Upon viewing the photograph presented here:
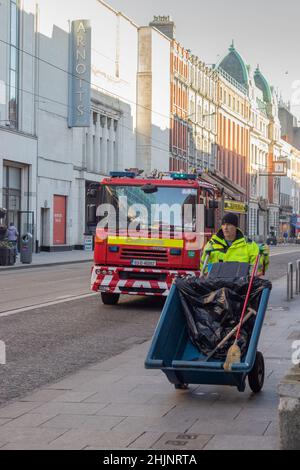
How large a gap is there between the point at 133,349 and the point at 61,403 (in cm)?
368

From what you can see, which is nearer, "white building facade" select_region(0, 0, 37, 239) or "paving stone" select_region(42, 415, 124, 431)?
"paving stone" select_region(42, 415, 124, 431)

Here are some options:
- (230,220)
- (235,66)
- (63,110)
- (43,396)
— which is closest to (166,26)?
(235,66)

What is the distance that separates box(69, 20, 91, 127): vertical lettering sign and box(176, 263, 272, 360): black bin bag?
42470 millimetres

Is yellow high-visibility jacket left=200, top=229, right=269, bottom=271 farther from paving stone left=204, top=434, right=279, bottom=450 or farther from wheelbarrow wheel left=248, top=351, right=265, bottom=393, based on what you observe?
paving stone left=204, top=434, right=279, bottom=450

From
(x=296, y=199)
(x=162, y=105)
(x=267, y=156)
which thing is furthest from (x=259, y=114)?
(x=162, y=105)

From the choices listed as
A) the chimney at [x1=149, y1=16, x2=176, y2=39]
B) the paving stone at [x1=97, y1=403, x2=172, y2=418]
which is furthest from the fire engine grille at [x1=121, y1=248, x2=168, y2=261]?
the chimney at [x1=149, y1=16, x2=176, y2=39]

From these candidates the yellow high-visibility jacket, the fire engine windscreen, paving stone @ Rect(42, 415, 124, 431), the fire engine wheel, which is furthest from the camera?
the fire engine wheel

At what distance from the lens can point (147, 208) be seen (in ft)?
56.4

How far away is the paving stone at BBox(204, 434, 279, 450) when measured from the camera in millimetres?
5906

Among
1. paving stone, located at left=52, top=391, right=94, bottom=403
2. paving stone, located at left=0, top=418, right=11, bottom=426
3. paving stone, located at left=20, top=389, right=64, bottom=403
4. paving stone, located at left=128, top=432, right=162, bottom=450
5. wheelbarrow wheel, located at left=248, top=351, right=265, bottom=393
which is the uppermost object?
wheelbarrow wheel, located at left=248, top=351, right=265, bottom=393

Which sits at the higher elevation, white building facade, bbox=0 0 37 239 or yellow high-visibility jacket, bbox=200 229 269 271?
white building facade, bbox=0 0 37 239

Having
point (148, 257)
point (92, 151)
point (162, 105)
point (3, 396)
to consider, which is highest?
point (162, 105)
